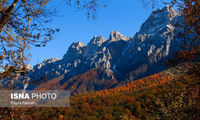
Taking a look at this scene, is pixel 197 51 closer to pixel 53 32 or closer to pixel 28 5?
pixel 53 32

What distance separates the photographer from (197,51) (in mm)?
7016

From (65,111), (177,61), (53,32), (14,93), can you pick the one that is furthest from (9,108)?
(65,111)

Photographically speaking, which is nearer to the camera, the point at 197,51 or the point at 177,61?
the point at 197,51

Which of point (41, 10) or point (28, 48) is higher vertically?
point (41, 10)

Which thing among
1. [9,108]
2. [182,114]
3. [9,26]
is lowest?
[182,114]

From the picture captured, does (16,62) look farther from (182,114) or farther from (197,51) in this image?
(182,114)

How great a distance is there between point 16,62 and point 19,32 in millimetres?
1165

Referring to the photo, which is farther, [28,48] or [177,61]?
[177,61]

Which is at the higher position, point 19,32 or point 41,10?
point 41,10

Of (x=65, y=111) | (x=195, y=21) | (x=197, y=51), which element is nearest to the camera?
(x=195, y=21)

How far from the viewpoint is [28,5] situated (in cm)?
529

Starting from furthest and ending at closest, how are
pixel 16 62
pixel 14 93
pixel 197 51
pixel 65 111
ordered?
pixel 65 111 → pixel 14 93 → pixel 197 51 → pixel 16 62

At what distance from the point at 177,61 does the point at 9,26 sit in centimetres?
751

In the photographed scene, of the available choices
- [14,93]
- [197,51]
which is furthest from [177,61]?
[14,93]
